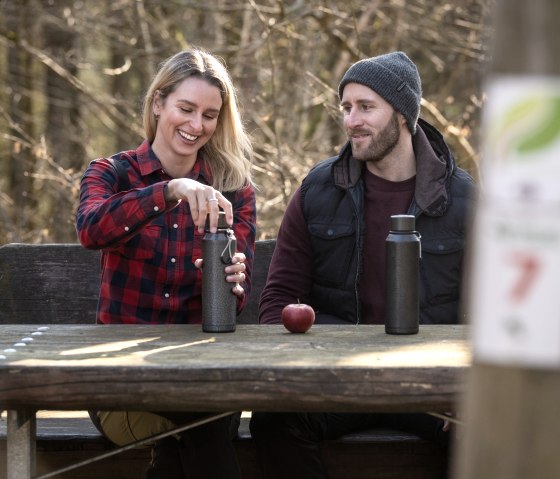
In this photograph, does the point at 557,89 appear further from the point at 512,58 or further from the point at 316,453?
the point at 316,453

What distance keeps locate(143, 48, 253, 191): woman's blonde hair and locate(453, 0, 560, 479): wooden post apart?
2.50 meters

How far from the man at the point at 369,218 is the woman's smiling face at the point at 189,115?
0.49 meters

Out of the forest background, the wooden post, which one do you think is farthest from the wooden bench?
the wooden post

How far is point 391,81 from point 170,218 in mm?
1065

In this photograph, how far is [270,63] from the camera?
270 inches

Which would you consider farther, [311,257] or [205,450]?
[311,257]

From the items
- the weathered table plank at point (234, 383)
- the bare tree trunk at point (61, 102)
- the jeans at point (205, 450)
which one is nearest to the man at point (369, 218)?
the jeans at point (205, 450)

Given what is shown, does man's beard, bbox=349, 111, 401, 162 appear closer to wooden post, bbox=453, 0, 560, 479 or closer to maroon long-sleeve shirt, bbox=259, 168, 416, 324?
maroon long-sleeve shirt, bbox=259, 168, 416, 324

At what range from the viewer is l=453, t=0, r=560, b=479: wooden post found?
1.13 metres

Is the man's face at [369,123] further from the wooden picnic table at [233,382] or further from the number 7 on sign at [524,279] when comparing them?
the number 7 on sign at [524,279]

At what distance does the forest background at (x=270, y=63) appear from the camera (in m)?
6.53

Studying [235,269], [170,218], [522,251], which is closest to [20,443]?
[235,269]

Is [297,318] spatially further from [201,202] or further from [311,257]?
[311,257]

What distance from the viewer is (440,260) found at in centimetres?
374
